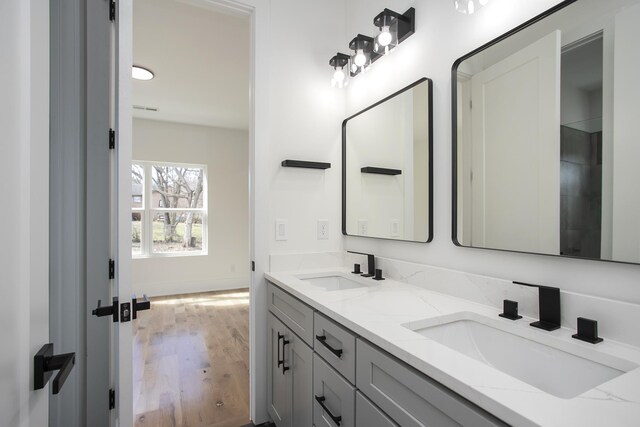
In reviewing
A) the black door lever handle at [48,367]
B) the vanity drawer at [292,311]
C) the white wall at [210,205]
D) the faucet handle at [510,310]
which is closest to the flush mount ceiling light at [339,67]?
the vanity drawer at [292,311]

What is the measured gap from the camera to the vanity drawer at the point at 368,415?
91cm

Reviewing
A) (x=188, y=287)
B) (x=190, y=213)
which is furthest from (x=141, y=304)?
(x=190, y=213)

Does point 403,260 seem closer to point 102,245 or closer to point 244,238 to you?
point 102,245

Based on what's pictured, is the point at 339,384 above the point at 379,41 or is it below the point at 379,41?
below

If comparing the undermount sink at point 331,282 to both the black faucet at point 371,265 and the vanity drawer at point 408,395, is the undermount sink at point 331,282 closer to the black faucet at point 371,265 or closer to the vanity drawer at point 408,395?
the black faucet at point 371,265

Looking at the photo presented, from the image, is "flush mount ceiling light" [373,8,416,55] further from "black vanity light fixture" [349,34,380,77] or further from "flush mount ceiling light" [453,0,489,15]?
"flush mount ceiling light" [453,0,489,15]

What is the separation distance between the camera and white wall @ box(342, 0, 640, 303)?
99 cm

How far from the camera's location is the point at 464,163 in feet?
4.52

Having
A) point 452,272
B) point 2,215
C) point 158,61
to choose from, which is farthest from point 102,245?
point 158,61

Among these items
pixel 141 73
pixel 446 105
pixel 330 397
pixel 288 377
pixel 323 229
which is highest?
pixel 141 73

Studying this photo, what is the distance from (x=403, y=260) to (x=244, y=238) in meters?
4.21

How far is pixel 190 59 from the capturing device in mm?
3037

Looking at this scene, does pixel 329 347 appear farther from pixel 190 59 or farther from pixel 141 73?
pixel 141 73

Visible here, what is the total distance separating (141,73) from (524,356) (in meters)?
3.82
